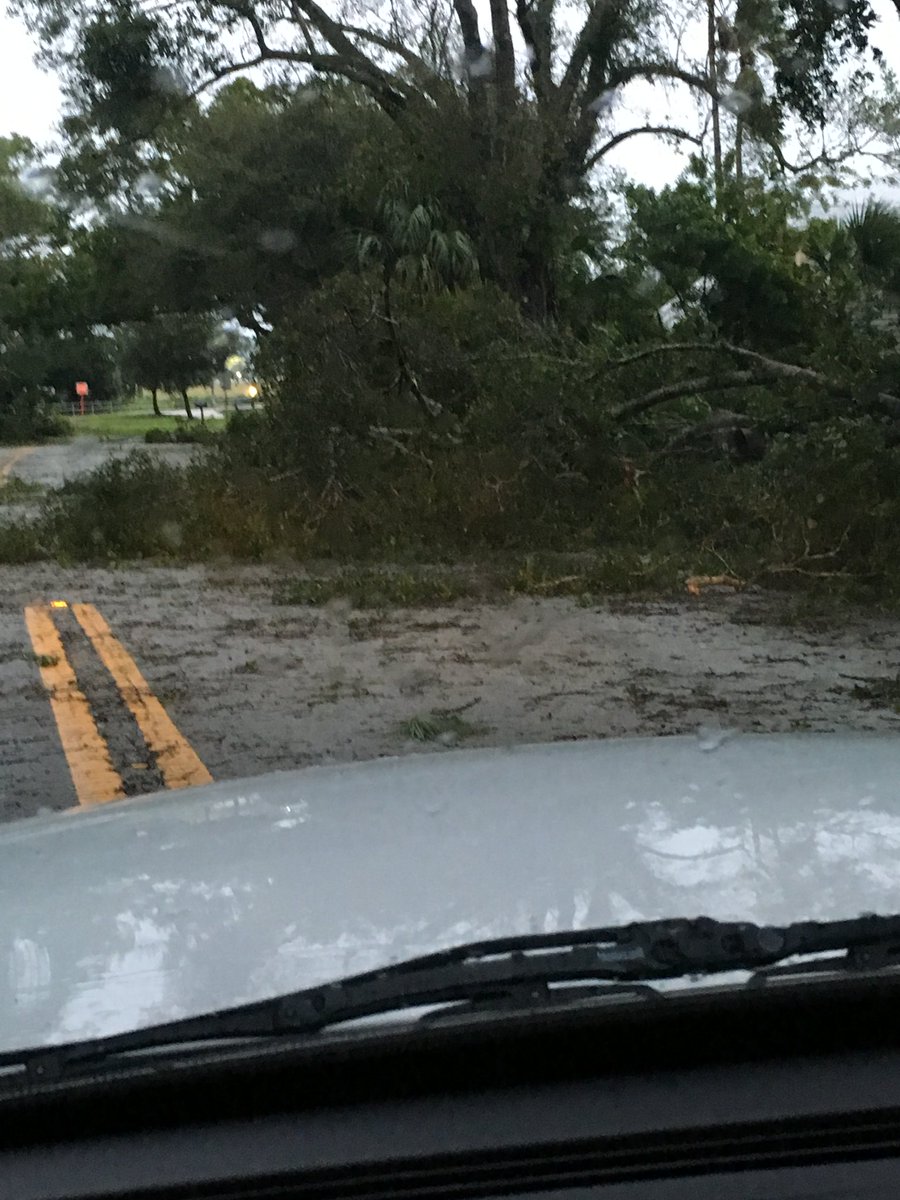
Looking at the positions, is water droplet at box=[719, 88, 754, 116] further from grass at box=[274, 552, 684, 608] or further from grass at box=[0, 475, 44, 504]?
grass at box=[0, 475, 44, 504]

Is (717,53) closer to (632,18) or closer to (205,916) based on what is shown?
(632,18)

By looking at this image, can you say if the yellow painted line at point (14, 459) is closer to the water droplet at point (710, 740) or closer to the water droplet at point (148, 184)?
the water droplet at point (148, 184)

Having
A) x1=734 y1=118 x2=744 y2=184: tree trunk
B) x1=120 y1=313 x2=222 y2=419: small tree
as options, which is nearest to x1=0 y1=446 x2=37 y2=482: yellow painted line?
x1=120 y1=313 x2=222 y2=419: small tree

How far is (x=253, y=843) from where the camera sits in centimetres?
282

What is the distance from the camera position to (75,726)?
6.50 metres

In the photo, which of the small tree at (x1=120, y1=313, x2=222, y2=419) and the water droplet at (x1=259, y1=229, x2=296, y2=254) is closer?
the small tree at (x1=120, y1=313, x2=222, y2=419)

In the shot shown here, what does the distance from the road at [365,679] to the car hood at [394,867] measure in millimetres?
1018

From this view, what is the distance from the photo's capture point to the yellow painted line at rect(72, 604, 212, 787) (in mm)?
5668

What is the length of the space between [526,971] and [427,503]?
10535 millimetres

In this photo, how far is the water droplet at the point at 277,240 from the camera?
18.4 metres

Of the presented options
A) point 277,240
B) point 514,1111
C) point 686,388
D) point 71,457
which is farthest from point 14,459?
point 514,1111

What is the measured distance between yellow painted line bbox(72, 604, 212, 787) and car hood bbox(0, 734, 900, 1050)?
1.74m

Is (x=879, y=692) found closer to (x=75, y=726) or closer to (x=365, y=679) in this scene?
(x=365, y=679)

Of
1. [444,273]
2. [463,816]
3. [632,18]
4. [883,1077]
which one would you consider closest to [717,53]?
[632,18]
